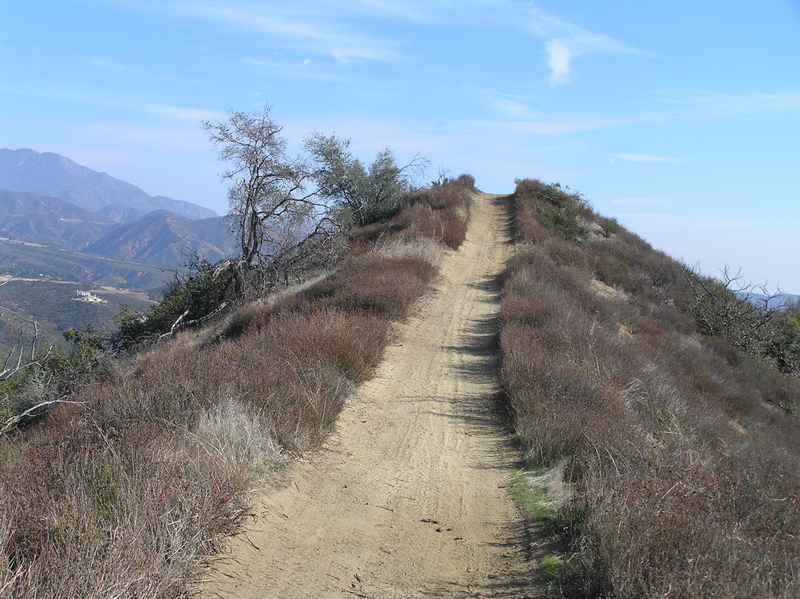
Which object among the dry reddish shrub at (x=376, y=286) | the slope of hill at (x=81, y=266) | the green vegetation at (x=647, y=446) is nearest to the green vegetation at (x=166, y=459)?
the dry reddish shrub at (x=376, y=286)

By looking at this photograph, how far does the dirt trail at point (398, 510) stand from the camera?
12.6 feet

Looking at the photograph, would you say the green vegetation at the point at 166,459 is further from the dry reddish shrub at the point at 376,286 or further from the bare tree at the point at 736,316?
the bare tree at the point at 736,316

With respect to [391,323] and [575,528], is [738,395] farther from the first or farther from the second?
[575,528]

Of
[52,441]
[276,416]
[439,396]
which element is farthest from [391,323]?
[52,441]

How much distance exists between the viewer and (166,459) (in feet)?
13.1

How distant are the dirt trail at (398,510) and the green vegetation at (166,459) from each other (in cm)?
30

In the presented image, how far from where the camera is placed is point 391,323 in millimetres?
11547

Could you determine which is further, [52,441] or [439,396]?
[439,396]

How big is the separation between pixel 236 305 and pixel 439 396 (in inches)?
466

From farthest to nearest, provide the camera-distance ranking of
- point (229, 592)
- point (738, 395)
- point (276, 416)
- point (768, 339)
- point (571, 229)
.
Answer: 1. point (571, 229)
2. point (768, 339)
3. point (738, 395)
4. point (276, 416)
5. point (229, 592)

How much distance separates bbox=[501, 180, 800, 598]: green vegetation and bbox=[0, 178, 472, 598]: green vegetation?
2392 millimetres

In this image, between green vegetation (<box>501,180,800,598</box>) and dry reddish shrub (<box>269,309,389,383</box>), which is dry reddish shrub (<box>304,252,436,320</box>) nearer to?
dry reddish shrub (<box>269,309,389,383</box>)

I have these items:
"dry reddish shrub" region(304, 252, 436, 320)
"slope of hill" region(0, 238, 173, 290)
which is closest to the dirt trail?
"dry reddish shrub" region(304, 252, 436, 320)

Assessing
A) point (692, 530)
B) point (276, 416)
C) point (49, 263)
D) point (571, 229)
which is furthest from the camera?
point (49, 263)
